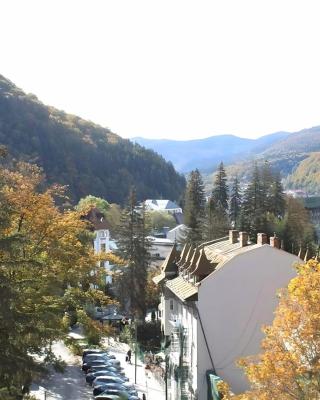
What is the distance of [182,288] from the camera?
113 ft

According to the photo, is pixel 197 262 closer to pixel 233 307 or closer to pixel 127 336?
pixel 233 307

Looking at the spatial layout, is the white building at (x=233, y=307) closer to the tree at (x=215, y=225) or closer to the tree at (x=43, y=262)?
the tree at (x=43, y=262)

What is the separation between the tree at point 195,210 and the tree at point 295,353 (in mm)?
55404

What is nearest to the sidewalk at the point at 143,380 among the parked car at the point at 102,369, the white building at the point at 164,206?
the parked car at the point at 102,369

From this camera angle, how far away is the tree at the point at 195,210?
74250 millimetres

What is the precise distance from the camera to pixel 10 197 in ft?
68.0

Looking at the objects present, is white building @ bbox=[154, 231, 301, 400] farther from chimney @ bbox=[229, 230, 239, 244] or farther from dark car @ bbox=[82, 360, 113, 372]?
dark car @ bbox=[82, 360, 113, 372]

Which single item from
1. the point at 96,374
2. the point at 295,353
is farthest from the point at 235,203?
the point at 295,353

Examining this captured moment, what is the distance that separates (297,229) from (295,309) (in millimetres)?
61969

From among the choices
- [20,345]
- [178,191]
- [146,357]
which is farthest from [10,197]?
[178,191]

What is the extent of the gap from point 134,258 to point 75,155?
117 metres

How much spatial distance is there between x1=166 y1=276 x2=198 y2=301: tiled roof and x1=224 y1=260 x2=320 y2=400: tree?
14.6m

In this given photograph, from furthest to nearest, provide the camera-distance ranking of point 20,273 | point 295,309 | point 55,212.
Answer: point 55,212 < point 20,273 < point 295,309

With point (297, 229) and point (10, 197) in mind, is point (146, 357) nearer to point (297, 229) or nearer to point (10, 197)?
point (10, 197)
